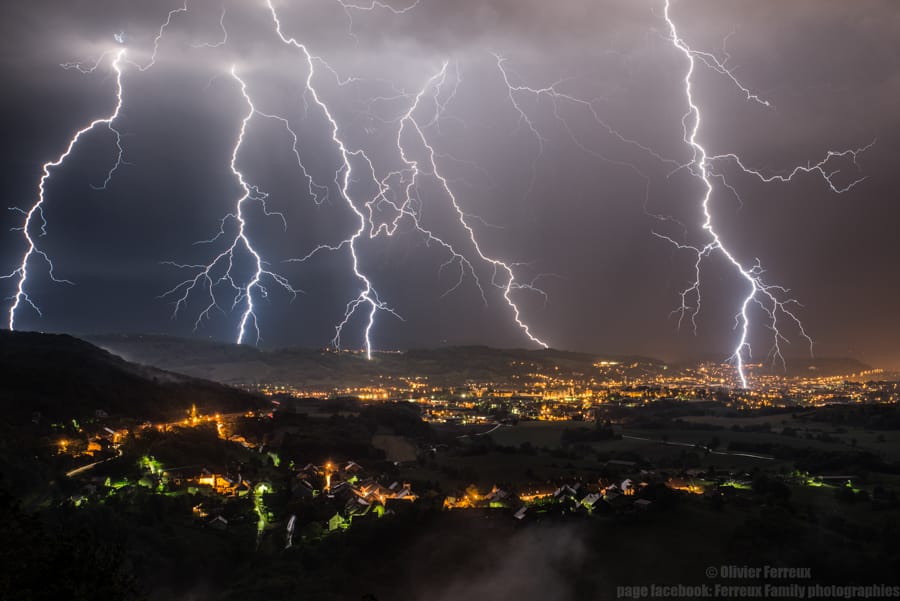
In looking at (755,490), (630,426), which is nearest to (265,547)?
(755,490)

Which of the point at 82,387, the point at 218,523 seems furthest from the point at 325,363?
the point at 218,523

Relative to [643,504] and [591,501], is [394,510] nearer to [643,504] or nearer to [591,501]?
[591,501]

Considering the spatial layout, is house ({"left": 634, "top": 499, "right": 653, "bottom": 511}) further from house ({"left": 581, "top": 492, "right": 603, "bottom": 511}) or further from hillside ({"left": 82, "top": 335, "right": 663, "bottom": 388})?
hillside ({"left": 82, "top": 335, "right": 663, "bottom": 388})

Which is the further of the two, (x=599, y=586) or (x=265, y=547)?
(x=265, y=547)

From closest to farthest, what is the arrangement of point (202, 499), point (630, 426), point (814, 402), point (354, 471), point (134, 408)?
point (202, 499) < point (354, 471) < point (134, 408) < point (630, 426) < point (814, 402)

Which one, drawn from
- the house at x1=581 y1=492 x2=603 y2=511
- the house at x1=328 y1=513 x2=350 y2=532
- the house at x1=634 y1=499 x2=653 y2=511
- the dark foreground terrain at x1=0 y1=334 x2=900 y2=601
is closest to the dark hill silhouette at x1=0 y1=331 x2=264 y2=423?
the dark foreground terrain at x1=0 y1=334 x2=900 y2=601

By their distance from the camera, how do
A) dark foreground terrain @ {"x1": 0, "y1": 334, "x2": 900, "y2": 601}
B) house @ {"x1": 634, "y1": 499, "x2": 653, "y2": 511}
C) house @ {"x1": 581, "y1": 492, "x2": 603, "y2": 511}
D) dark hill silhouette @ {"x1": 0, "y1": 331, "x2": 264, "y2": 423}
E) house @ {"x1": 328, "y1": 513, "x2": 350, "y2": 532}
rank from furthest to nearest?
dark hill silhouette @ {"x1": 0, "y1": 331, "x2": 264, "y2": 423} < house @ {"x1": 581, "y1": 492, "x2": 603, "y2": 511} < house @ {"x1": 328, "y1": 513, "x2": 350, "y2": 532} < house @ {"x1": 634, "y1": 499, "x2": 653, "y2": 511} < dark foreground terrain @ {"x1": 0, "y1": 334, "x2": 900, "y2": 601}

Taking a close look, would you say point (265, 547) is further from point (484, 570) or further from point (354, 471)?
point (354, 471)

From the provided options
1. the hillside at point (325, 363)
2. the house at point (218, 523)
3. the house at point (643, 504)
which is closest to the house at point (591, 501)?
the house at point (643, 504)
